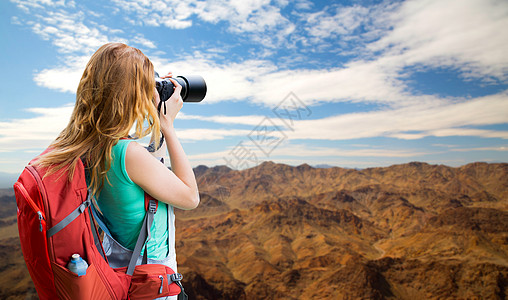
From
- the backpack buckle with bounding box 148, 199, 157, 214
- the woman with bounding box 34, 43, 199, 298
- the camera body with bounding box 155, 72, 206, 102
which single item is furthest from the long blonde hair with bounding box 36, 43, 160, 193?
the camera body with bounding box 155, 72, 206, 102

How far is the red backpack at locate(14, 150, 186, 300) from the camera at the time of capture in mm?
797

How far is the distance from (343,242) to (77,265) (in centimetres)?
1724

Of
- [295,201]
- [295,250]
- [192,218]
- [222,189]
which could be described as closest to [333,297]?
[295,250]

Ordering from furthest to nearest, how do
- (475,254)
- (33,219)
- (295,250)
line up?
1. (295,250)
2. (475,254)
3. (33,219)

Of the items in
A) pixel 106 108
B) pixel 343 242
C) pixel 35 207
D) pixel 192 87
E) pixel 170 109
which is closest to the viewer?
pixel 35 207

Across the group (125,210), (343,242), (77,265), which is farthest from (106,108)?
(343,242)

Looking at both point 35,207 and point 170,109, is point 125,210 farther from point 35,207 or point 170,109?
point 170,109

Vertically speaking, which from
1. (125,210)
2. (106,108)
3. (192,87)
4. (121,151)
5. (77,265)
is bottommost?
(77,265)

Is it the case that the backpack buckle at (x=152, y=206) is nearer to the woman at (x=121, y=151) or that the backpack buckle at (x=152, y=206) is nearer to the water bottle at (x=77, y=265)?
the woman at (x=121, y=151)

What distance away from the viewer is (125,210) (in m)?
0.91

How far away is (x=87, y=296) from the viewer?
83 cm

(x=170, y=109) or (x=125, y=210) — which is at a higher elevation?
(x=170, y=109)

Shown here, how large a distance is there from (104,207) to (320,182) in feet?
111

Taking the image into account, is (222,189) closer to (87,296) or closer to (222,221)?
(222,221)
